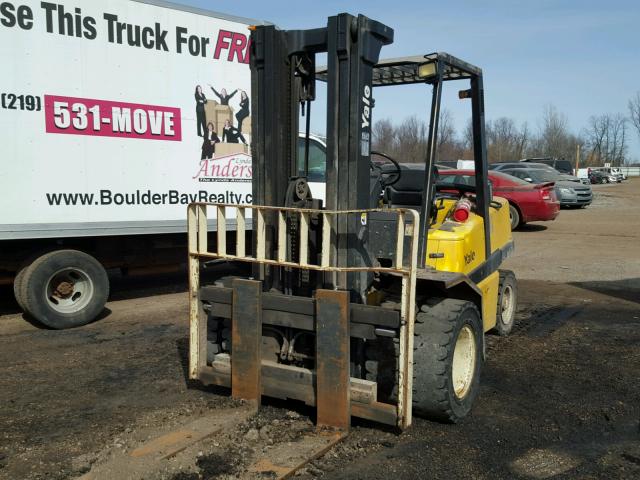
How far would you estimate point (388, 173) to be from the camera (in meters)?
5.00

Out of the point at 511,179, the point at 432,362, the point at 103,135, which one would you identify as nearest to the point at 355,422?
the point at 432,362

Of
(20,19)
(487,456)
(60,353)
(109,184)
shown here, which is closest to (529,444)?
(487,456)

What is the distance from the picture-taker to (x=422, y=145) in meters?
4.91

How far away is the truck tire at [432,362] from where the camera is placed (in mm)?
3797

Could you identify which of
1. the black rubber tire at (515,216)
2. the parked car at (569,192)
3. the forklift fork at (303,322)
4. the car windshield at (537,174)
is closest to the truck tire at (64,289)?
the forklift fork at (303,322)

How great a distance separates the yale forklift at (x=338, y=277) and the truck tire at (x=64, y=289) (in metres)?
3.07

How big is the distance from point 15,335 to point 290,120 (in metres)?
4.16

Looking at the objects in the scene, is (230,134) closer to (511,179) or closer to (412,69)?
(412,69)

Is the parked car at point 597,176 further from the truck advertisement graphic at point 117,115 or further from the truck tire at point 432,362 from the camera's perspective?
the truck tire at point 432,362

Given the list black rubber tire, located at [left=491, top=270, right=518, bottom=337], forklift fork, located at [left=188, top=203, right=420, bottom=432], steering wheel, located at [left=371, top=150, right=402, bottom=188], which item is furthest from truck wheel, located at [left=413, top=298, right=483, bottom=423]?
black rubber tire, located at [left=491, top=270, right=518, bottom=337]

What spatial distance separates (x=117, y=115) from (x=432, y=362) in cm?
488

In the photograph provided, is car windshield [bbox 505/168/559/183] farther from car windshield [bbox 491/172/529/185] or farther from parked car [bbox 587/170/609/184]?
parked car [bbox 587/170/609/184]

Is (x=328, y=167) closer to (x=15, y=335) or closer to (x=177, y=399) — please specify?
(x=177, y=399)

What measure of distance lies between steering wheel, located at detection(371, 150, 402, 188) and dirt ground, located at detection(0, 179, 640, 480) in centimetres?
180
